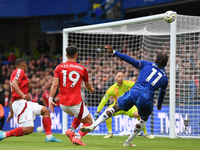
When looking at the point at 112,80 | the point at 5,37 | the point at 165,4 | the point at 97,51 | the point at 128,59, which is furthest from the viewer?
the point at 5,37

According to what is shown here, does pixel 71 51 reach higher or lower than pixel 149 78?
higher

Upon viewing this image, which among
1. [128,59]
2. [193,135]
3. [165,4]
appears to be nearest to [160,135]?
[193,135]

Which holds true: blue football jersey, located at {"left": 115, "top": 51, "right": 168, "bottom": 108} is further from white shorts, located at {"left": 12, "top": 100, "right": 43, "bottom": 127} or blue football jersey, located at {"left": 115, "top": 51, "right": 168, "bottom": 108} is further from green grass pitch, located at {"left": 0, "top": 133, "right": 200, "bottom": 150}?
white shorts, located at {"left": 12, "top": 100, "right": 43, "bottom": 127}

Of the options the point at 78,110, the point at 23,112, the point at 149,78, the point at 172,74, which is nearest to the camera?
the point at 149,78

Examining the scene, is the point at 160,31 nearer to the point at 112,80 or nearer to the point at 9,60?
the point at 112,80

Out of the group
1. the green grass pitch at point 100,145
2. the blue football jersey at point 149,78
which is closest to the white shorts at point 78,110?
the green grass pitch at point 100,145

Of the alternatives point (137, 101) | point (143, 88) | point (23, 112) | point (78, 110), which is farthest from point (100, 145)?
point (23, 112)

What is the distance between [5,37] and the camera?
28391mm

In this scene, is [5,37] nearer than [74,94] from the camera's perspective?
No

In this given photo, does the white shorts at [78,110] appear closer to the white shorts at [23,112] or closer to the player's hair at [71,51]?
the white shorts at [23,112]

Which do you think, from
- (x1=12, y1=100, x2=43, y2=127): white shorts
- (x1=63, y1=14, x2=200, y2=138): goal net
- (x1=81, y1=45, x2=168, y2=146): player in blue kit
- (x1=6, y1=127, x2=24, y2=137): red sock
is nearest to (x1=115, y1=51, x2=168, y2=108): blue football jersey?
(x1=81, y1=45, x2=168, y2=146): player in blue kit

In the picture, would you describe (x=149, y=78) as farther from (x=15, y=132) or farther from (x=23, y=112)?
(x=15, y=132)

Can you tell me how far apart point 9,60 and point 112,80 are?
36.7 feet

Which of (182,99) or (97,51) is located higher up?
(97,51)
